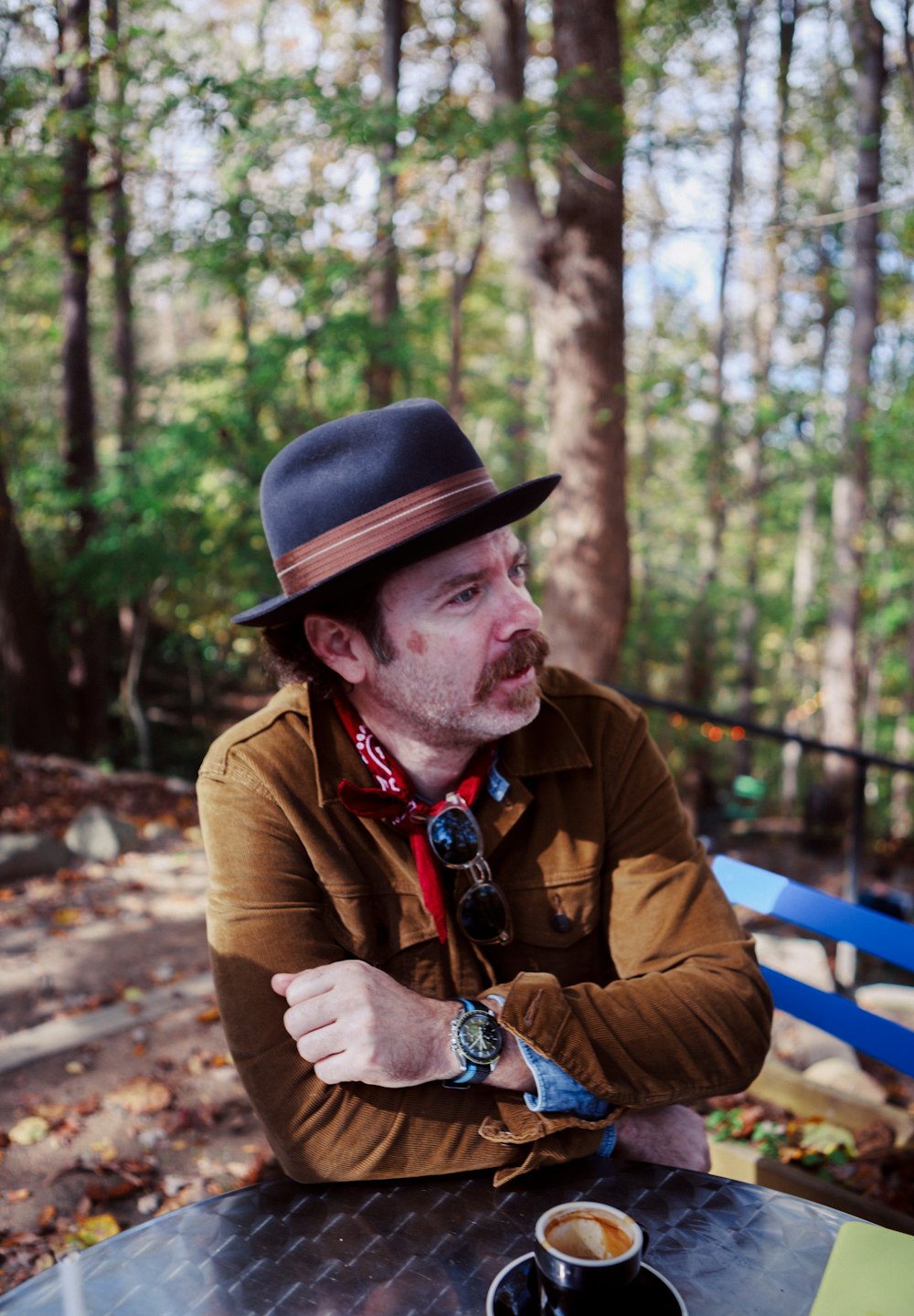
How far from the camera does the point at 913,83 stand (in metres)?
4.87

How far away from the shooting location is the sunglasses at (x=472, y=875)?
197 centimetres

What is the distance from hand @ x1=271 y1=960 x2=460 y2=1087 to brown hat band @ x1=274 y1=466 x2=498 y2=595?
77cm

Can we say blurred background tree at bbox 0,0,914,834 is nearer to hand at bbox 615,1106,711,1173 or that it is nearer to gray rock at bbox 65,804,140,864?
gray rock at bbox 65,804,140,864

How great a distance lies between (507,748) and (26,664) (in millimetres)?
8912

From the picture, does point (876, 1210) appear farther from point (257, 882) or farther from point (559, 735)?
point (257, 882)

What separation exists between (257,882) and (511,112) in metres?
5.55

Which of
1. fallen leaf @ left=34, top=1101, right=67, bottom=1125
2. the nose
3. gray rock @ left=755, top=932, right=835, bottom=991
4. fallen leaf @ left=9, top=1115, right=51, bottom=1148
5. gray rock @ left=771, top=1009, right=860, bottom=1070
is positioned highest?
the nose

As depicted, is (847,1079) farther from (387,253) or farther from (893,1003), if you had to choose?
(387,253)

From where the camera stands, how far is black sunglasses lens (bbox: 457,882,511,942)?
197 cm

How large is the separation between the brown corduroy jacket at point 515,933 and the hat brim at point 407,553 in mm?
221

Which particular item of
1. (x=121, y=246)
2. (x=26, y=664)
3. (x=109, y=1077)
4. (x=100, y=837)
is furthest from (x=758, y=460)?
(x=109, y=1077)

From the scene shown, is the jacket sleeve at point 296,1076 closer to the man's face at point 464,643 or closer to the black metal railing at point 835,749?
the man's face at point 464,643

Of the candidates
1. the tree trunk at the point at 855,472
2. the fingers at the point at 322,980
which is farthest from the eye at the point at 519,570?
the tree trunk at the point at 855,472

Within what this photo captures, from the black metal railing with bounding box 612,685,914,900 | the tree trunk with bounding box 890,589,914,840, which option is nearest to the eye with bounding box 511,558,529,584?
the black metal railing with bounding box 612,685,914,900
